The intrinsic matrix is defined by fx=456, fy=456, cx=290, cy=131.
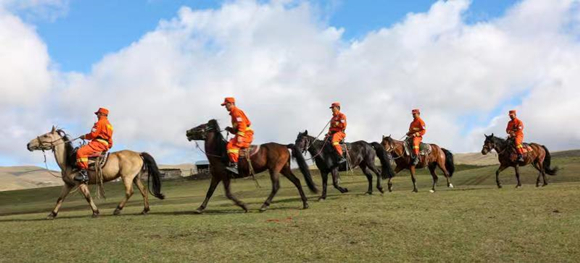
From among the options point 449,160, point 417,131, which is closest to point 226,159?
point 417,131

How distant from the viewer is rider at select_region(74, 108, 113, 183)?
1120 cm

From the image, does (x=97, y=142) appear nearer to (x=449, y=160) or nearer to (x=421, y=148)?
(x=421, y=148)

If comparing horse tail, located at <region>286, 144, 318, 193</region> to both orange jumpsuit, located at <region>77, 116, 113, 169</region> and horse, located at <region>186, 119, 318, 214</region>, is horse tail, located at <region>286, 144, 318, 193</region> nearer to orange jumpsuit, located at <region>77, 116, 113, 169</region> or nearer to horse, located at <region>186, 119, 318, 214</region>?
horse, located at <region>186, 119, 318, 214</region>

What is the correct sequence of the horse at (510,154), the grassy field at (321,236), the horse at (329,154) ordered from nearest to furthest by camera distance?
1. the grassy field at (321,236)
2. the horse at (329,154)
3. the horse at (510,154)

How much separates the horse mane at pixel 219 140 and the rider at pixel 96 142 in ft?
8.94

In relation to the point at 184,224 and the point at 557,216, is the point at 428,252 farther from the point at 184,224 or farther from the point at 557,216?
the point at 184,224

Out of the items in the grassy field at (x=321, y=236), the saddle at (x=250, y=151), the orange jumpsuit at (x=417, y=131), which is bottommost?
the grassy field at (x=321, y=236)

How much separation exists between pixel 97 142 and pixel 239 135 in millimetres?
3689

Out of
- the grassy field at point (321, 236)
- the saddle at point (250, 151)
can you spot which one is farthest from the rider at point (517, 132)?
the saddle at point (250, 151)

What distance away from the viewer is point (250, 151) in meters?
11.0

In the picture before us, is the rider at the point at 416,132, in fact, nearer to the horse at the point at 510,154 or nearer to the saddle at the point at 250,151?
the horse at the point at 510,154

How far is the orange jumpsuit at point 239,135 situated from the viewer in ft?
35.4

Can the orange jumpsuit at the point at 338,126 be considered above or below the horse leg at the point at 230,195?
above

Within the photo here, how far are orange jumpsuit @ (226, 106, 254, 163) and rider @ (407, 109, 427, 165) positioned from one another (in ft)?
26.7
